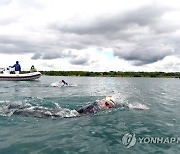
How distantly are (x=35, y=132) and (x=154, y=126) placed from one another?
5.66 metres

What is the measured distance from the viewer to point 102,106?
16656 millimetres

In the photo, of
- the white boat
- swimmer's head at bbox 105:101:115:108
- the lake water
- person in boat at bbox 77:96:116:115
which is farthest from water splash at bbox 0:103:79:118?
the white boat

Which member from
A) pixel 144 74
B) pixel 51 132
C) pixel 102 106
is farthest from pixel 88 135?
pixel 144 74

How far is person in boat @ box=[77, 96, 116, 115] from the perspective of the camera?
15492mm

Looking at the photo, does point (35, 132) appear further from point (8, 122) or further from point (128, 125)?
point (128, 125)

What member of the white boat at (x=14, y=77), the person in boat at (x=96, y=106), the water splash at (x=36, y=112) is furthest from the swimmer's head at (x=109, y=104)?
the white boat at (x=14, y=77)

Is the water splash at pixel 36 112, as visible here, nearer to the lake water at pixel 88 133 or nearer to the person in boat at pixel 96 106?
the lake water at pixel 88 133

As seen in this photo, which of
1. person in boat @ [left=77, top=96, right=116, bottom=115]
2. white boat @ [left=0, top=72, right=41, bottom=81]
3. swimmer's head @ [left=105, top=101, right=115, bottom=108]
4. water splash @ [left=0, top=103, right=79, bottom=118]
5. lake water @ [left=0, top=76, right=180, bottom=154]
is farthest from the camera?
white boat @ [left=0, top=72, right=41, bottom=81]

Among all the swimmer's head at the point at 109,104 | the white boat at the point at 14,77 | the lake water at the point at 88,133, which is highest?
the white boat at the point at 14,77

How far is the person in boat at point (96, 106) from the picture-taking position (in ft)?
50.8

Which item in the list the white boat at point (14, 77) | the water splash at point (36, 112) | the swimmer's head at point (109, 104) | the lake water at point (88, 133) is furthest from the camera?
the white boat at point (14, 77)

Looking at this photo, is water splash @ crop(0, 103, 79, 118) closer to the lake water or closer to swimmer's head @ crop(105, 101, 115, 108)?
the lake water

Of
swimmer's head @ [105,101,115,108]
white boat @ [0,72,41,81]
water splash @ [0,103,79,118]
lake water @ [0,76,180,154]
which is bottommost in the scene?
lake water @ [0,76,180,154]

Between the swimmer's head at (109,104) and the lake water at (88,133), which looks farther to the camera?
the swimmer's head at (109,104)
